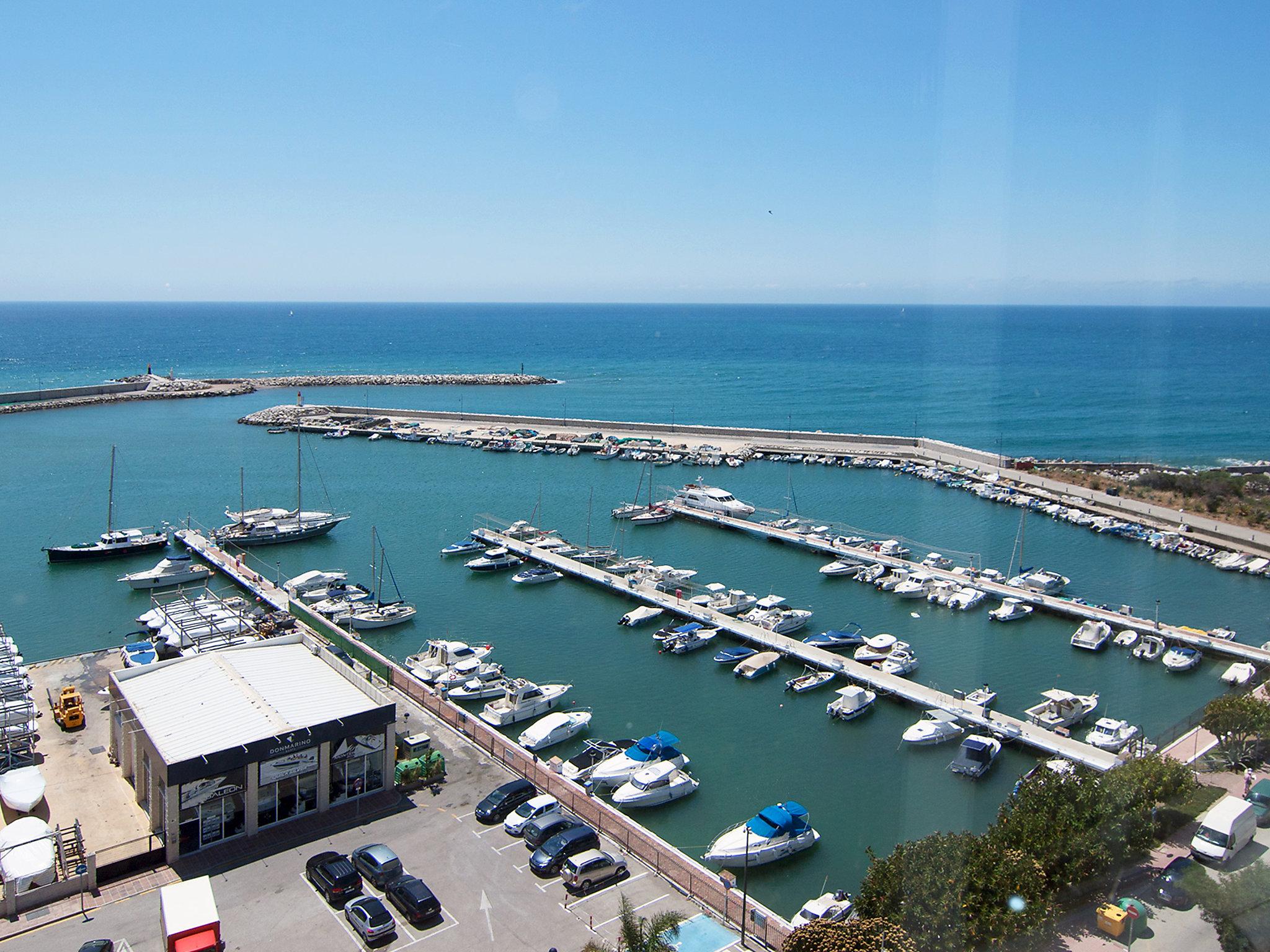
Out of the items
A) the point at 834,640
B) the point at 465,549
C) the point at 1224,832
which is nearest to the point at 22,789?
the point at 1224,832

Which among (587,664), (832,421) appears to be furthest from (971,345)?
(587,664)

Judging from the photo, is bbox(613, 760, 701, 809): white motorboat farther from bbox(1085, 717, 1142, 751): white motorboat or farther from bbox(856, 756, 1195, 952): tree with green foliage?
bbox(1085, 717, 1142, 751): white motorboat

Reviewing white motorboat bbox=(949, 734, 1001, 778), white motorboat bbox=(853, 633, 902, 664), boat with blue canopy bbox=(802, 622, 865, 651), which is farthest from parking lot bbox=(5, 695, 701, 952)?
boat with blue canopy bbox=(802, 622, 865, 651)

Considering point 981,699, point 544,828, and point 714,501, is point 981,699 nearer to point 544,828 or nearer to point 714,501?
point 544,828

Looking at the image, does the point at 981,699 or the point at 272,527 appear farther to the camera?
the point at 272,527

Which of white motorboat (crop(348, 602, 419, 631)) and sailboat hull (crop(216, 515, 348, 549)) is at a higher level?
sailboat hull (crop(216, 515, 348, 549))

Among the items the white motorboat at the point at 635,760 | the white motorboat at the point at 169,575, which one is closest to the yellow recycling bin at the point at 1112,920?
the white motorboat at the point at 635,760
